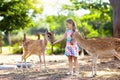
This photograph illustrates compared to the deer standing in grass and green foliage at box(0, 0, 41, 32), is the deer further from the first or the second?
green foliage at box(0, 0, 41, 32)

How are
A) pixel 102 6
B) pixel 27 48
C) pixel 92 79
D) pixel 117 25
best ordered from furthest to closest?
pixel 102 6 < pixel 117 25 < pixel 27 48 < pixel 92 79

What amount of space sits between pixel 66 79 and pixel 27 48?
2.63 meters

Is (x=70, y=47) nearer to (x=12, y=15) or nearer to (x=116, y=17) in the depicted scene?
(x=116, y=17)

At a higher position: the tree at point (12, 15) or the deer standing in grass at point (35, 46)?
the tree at point (12, 15)

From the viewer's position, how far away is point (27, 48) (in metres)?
12.1

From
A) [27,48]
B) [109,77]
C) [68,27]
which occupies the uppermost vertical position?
[68,27]

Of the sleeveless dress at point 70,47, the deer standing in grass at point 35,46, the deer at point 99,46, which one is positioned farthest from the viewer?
the deer standing in grass at point 35,46

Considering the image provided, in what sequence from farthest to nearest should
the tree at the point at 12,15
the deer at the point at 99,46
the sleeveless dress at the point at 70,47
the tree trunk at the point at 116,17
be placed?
the tree at the point at 12,15 < the tree trunk at the point at 116,17 < the sleeveless dress at the point at 70,47 < the deer at the point at 99,46

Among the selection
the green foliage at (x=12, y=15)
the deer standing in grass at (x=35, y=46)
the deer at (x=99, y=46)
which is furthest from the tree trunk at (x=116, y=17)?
the green foliage at (x=12, y=15)

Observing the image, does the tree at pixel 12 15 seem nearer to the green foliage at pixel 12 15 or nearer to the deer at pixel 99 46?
the green foliage at pixel 12 15

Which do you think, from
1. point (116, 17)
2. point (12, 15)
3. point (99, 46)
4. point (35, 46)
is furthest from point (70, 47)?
point (12, 15)

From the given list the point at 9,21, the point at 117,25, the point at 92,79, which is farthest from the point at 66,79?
the point at 9,21

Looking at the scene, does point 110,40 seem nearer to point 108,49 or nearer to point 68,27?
point 108,49

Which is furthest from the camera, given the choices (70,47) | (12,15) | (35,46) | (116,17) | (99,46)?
(12,15)
